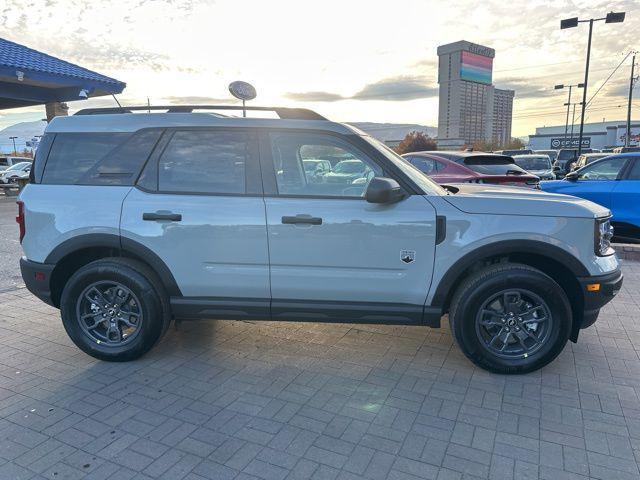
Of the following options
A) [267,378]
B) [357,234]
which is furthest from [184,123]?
[267,378]

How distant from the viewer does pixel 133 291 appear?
3783 mm

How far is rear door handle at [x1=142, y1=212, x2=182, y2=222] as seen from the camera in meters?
3.63

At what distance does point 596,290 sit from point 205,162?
123 inches

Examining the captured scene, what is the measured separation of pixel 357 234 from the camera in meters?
3.48

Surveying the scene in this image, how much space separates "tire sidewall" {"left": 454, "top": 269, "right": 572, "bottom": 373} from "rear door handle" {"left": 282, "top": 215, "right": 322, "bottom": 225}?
123cm

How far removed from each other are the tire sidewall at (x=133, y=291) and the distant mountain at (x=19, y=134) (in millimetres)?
94808

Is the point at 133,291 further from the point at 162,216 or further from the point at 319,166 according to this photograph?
the point at 319,166

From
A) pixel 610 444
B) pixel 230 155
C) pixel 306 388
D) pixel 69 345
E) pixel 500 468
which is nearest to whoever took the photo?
pixel 500 468

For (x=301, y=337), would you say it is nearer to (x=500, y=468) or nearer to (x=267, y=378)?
(x=267, y=378)

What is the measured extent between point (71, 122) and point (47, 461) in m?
2.60

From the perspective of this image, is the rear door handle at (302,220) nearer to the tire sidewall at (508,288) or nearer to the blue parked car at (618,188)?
the tire sidewall at (508,288)

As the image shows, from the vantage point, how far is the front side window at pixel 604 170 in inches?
316

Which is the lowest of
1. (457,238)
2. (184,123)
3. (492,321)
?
(492,321)

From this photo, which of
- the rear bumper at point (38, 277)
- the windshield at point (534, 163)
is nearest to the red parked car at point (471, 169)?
Result: the rear bumper at point (38, 277)
